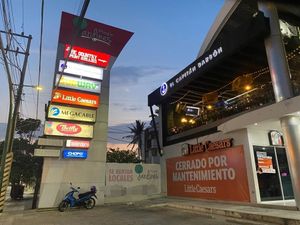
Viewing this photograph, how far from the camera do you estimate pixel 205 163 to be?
46.9 feet

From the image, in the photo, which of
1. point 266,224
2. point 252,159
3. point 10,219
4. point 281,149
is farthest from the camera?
point 281,149

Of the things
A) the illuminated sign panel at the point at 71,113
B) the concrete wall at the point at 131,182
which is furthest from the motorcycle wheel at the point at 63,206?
the illuminated sign panel at the point at 71,113

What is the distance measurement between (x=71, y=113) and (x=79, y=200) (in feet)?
16.6

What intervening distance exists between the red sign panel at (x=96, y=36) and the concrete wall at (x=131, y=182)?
8.00 metres

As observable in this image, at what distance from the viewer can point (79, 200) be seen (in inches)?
521

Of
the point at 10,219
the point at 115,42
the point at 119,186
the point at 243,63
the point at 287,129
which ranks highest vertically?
the point at 115,42

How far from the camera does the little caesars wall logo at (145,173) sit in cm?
1705

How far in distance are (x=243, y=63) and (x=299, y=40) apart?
288 centimetres

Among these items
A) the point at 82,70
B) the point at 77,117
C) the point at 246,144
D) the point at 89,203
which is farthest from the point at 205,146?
the point at 82,70

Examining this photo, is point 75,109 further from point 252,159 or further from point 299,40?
point 299,40

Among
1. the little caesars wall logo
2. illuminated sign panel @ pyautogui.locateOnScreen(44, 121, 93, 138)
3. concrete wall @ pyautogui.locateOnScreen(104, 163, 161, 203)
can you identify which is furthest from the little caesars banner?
illuminated sign panel @ pyautogui.locateOnScreen(44, 121, 93, 138)

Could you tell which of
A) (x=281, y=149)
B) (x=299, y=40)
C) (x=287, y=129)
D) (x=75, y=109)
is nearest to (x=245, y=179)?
(x=281, y=149)

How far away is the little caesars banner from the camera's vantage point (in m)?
12.1

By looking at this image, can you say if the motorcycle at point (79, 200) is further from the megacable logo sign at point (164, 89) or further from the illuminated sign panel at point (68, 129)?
the megacable logo sign at point (164, 89)
